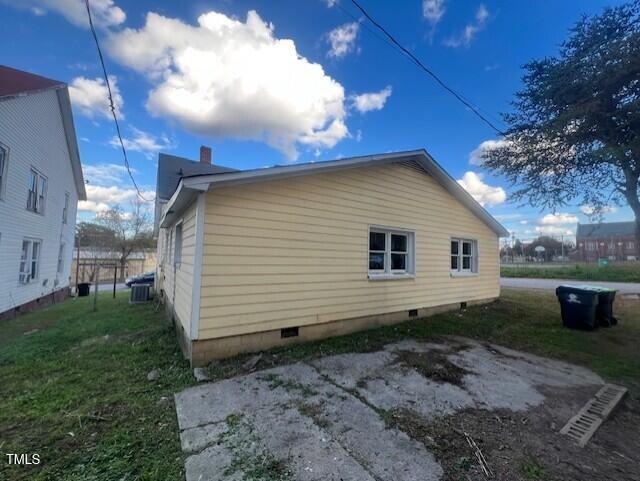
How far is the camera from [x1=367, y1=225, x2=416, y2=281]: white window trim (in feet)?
23.5

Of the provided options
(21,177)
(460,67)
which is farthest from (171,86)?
(460,67)

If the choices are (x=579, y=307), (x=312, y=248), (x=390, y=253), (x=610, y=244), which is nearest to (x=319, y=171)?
(x=312, y=248)

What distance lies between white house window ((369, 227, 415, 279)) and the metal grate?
409cm

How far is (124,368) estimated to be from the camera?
475 centimetres

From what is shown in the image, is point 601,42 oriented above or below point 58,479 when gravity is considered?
above

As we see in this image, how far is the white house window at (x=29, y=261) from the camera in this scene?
1028 centimetres

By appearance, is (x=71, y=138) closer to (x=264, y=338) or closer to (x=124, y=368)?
(x=124, y=368)

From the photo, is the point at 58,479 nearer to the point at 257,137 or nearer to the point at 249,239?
the point at 249,239

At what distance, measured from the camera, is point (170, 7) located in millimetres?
6043

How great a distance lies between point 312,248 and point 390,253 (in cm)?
250

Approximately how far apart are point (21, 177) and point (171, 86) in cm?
587

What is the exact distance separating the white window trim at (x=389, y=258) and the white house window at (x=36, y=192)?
11.7 m

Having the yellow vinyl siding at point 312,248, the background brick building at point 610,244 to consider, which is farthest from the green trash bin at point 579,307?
the background brick building at point 610,244

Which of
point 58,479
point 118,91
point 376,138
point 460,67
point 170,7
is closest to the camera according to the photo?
point 58,479
